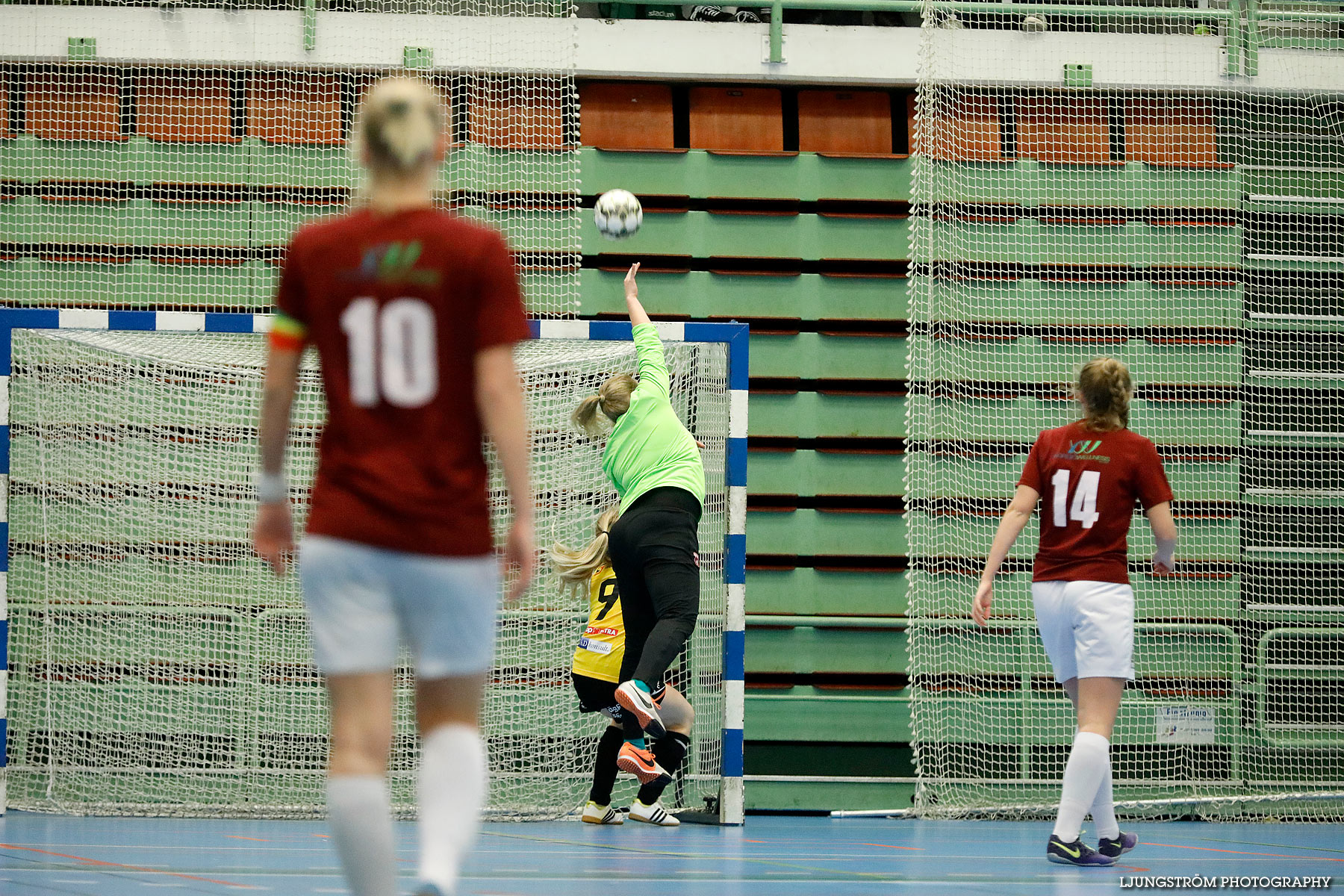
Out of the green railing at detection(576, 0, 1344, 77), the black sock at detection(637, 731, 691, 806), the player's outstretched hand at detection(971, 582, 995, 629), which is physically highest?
the green railing at detection(576, 0, 1344, 77)

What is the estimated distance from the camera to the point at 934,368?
873 cm

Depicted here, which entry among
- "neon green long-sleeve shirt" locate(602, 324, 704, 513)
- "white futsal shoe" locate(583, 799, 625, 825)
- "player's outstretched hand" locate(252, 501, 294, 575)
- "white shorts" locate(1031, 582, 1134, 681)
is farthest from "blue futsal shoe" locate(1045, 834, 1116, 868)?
"player's outstretched hand" locate(252, 501, 294, 575)

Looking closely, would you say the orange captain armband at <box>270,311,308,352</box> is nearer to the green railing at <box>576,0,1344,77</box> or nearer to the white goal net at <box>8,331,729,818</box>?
the white goal net at <box>8,331,729,818</box>

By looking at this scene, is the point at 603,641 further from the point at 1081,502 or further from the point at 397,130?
the point at 397,130

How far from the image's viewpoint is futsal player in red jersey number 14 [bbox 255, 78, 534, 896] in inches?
91.0

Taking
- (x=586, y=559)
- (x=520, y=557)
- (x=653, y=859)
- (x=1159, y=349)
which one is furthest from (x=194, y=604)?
(x=1159, y=349)

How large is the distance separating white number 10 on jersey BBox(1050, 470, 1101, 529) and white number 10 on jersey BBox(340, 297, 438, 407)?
3087 mm

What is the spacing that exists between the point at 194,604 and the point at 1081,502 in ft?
15.9

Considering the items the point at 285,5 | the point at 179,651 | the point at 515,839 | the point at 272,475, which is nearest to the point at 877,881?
the point at 515,839

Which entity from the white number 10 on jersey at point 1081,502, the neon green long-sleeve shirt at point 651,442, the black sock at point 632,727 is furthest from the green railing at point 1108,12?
the black sock at point 632,727

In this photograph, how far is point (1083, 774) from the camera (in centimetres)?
465

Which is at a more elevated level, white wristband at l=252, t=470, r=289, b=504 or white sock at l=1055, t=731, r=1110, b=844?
white wristband at l=252, t=470, r=289, b=504

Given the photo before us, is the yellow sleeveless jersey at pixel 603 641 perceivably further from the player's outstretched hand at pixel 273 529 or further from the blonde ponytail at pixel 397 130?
the blonde ponytail at pixel 397 130

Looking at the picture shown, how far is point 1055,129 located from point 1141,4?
3.90ft
